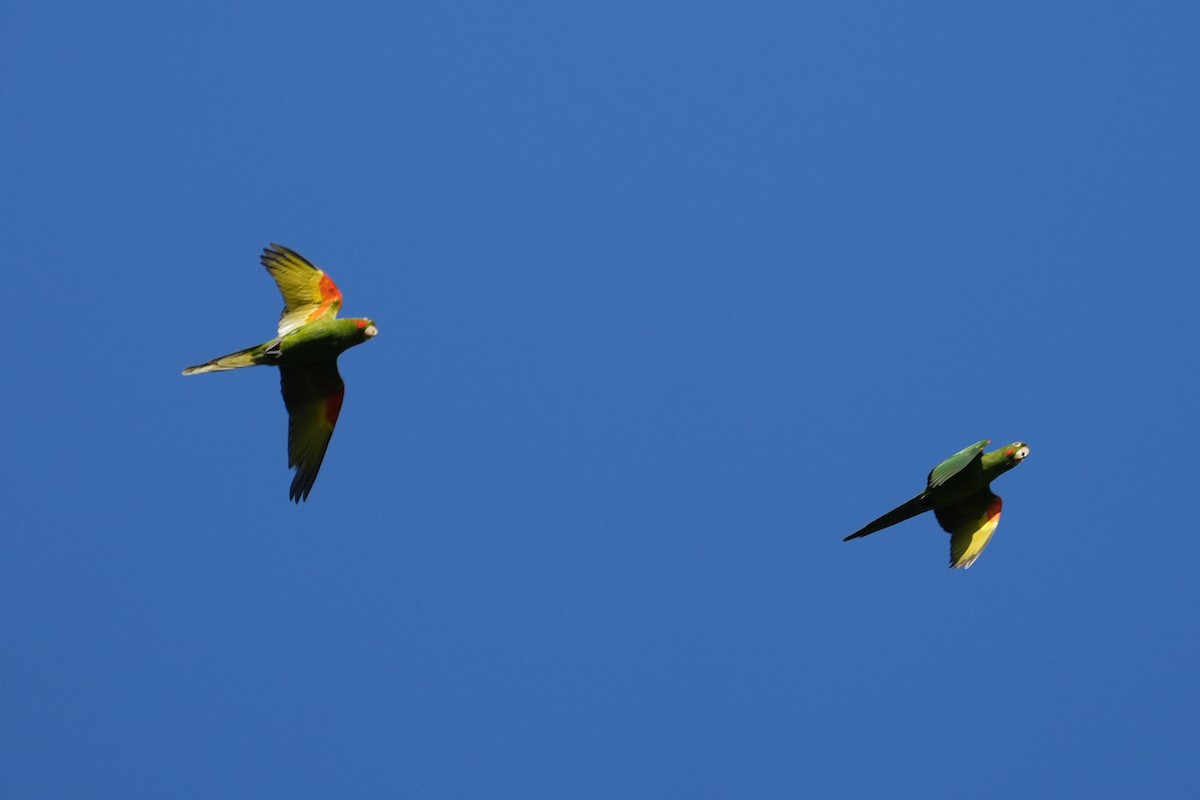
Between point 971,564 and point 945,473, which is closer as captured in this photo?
point 945,473

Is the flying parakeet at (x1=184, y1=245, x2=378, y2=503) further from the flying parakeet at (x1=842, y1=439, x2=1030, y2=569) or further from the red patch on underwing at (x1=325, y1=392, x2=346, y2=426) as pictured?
the flying parakeet at (x1=842, y1=439, x2=1030, y2=569)

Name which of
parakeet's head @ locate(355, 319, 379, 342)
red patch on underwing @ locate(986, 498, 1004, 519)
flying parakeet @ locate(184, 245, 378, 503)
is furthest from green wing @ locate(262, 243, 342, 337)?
red patch on underwing @ locate(986, 498, 1004, 519)

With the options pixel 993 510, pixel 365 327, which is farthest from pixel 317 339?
pixel 993 510

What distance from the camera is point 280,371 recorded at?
20.8m

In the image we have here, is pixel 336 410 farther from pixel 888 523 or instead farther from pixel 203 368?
pixel 888 523

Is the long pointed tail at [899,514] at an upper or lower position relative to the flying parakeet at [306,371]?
lower

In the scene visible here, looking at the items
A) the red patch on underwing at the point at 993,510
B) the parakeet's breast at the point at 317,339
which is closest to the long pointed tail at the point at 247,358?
the parakeet's breast at the point at 317,339

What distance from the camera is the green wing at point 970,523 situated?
21.5 m

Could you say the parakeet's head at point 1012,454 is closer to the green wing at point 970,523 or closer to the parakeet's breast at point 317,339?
the green wing at point 970,523

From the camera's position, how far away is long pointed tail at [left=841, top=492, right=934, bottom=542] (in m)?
20.8

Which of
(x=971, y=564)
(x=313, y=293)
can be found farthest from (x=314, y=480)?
(x=971, y=564)

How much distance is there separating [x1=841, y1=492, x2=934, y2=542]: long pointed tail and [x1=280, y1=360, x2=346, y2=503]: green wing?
7221mm

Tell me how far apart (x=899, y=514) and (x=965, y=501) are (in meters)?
1.24

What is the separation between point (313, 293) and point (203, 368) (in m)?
1.86
